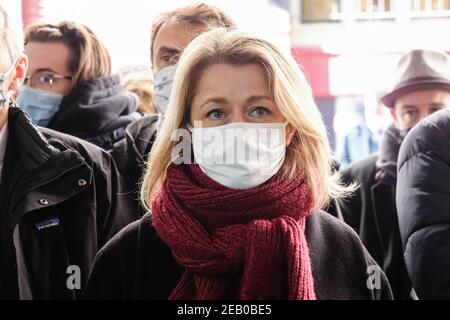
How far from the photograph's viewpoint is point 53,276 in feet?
7.92

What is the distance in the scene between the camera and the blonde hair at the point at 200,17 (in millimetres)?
3014

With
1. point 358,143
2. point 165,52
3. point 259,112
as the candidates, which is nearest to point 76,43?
point 165,52

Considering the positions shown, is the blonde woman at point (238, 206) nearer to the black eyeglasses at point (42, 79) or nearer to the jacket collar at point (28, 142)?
the jacket collar at point (28, 142)

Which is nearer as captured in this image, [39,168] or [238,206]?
[238,206]

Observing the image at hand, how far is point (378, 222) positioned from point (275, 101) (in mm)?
1571

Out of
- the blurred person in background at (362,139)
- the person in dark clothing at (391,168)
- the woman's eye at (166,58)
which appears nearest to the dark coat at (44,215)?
the woman's eye at (166,58)

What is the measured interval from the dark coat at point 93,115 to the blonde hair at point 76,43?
5cm

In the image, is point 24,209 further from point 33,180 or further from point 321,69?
point 321,69

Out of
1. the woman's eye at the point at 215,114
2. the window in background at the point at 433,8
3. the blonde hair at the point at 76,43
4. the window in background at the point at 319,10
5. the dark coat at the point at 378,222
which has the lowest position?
the dark coat at the point at 378,222

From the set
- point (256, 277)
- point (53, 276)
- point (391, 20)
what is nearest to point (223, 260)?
point (256, 277)

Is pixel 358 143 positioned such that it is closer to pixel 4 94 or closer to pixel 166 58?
pixel 166 58

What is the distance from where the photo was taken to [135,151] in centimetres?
299

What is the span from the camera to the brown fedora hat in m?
3.61
